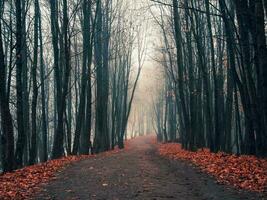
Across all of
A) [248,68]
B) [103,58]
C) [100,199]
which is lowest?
[100,199]

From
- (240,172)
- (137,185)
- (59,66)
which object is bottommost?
(137,185)

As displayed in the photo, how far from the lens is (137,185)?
10.9 m

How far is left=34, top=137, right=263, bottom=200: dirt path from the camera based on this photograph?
30.9ft

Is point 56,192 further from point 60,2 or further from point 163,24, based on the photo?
point 163,24

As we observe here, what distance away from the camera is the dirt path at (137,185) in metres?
9.43

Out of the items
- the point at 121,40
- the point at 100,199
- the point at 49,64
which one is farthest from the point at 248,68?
the point at 49,64

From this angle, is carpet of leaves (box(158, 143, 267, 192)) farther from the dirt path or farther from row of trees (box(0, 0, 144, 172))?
row of trees (box(0, 0, 144, 172))

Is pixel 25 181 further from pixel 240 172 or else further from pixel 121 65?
pixel 121 65

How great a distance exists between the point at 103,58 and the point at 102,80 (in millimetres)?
Result: 1830

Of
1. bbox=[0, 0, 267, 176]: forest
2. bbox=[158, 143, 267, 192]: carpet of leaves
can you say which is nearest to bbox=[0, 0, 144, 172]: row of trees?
bbox=[0, 0, 267, 176]: forest

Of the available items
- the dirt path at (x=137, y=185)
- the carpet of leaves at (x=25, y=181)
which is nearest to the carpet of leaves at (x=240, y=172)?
the dirt path at (x=137, y=185)

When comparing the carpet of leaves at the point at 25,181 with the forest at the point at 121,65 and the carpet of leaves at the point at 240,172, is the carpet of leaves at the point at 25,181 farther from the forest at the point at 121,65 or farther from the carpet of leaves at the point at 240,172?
the carpet of leaves at the point at 240,172

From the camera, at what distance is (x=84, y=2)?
24.1 m

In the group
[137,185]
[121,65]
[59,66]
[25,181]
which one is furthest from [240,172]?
[121,65]
